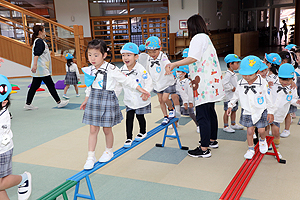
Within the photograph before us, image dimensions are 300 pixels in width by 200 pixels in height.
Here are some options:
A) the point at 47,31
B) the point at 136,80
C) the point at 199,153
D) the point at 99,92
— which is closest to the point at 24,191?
the point at 99,92

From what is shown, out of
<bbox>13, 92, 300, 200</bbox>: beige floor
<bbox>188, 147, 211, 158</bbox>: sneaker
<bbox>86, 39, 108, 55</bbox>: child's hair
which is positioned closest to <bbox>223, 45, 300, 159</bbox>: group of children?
<bbox>13, 92, 300, 200</bbox>: beige floor

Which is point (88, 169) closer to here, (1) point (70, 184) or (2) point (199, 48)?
(1) point (70, 184)

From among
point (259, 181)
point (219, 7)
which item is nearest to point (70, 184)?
point (259, 181)

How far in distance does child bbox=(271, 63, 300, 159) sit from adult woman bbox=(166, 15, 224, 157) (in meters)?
0.74

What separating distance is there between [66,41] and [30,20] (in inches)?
53.8

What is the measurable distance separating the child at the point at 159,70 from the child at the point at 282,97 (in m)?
1.20

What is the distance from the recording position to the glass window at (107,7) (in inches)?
555

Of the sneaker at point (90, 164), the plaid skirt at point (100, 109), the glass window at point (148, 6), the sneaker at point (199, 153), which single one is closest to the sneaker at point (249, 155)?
the sneaker at point (199, 153)

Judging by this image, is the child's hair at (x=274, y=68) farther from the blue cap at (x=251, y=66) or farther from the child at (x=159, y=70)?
the child at (x=159, y=70)

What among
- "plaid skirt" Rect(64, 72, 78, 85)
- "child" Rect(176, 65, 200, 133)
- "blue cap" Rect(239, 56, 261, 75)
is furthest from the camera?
"plaid skirt" Rect(64, 72, 78, 85)

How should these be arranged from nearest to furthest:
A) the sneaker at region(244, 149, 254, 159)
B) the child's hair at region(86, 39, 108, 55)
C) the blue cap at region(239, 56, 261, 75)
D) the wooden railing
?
the child's hair at region(86, 39, 108, 55), the blue cap at region(239, 56, 261, 75), the sneaker at region(244, 149, 254, 159), the wooden railing

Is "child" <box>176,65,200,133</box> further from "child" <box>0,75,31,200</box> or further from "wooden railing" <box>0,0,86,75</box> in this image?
"wooden railing" <box>0,0,86,75</box>

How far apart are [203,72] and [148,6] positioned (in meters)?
11.7

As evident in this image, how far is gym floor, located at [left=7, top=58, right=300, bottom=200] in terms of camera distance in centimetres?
247
